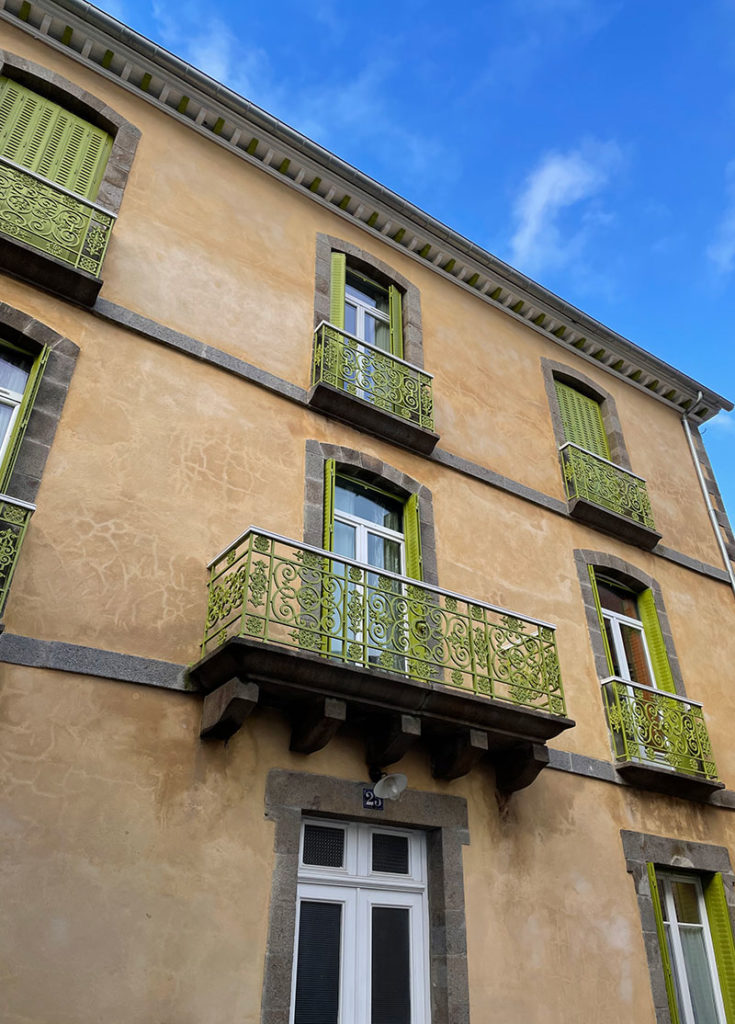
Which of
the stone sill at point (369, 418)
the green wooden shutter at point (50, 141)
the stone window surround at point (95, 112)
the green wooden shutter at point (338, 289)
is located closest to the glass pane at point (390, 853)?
the stone sill at point (369, 418)

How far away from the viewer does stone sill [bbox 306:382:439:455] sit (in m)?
8.96

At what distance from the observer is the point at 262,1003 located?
580 centimetres

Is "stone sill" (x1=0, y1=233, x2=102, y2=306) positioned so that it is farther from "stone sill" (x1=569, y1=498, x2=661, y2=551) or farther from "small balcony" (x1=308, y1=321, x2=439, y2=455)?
"stone sill" (x1=569, y1=498, x2=661, y2=551)

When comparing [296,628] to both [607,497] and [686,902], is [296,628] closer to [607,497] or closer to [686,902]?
[686,902]

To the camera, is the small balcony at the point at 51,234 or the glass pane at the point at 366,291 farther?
the glass pane at the point at 366,291

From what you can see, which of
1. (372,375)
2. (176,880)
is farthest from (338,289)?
(176,880)

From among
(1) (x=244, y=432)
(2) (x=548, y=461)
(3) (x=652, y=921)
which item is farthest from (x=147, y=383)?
(3) (x=652, y=921)

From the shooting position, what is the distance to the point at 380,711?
6930 millimetres

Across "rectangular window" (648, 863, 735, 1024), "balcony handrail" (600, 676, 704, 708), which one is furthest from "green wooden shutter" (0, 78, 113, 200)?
"rectangular window" (648, 863, 735, 1024)

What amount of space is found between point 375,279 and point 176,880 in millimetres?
8266

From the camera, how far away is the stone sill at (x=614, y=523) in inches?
426

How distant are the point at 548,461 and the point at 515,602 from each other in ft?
8.94

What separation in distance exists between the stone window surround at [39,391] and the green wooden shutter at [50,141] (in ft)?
7.34

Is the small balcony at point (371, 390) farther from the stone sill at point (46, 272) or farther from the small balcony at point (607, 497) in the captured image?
the stone sill at point (46, 272)
